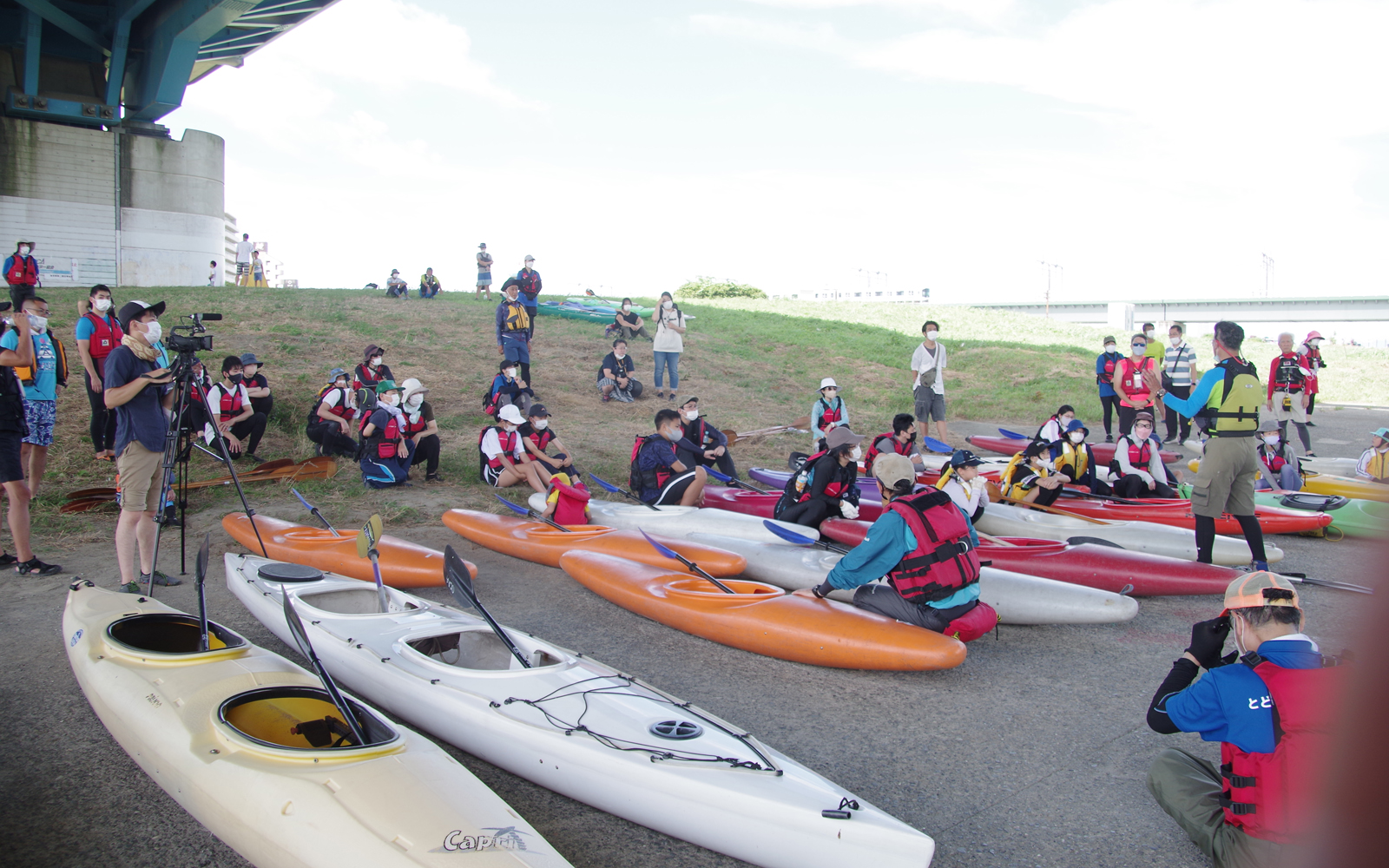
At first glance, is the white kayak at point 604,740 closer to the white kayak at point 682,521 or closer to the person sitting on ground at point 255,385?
the white kayak at point 682,521

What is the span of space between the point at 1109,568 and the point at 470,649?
3950 millimetres

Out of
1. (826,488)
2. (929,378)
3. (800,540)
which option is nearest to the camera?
(800,540)

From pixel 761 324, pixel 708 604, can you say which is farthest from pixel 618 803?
pixel 761 324

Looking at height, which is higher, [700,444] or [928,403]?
[928,403]

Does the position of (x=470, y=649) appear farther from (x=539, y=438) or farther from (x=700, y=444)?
(x=700, y=444)

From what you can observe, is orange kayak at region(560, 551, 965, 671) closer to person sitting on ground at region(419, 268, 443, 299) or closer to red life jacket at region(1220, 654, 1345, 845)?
red life jacket at region(1220, 654, 1345, 845)

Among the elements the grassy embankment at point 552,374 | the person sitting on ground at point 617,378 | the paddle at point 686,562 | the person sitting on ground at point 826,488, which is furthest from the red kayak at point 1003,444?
the paddle at point 686,562

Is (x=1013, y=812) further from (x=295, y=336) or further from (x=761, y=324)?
(x=761, y=324)

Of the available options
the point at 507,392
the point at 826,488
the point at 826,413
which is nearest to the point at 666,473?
the point at 826,488

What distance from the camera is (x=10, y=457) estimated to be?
180 inches

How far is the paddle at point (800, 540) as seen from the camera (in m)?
5.68

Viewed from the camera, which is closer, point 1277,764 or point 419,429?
point 1277,764

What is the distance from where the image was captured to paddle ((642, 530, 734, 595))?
4.59m

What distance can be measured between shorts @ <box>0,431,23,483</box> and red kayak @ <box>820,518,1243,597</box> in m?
5.92
